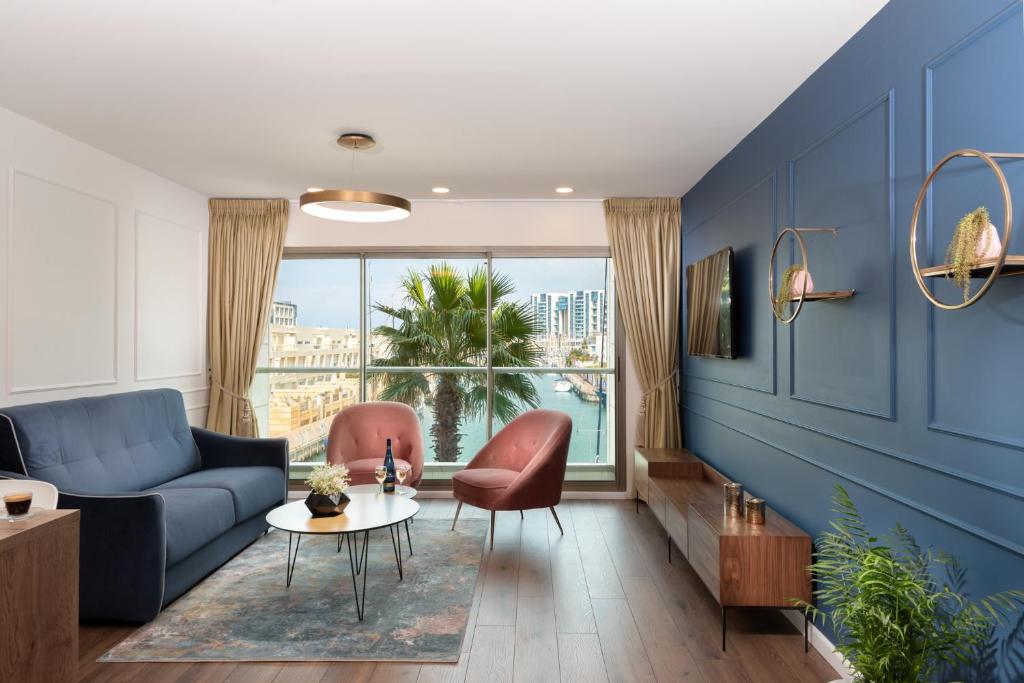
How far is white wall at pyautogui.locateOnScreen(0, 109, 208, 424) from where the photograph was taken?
331cm

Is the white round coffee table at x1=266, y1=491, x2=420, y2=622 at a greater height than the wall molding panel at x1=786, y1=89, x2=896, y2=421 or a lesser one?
lesser

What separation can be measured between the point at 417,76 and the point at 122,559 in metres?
2.57

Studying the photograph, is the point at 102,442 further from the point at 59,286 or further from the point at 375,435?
the point at 375,435

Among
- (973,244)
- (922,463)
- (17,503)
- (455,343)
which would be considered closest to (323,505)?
(17,503)

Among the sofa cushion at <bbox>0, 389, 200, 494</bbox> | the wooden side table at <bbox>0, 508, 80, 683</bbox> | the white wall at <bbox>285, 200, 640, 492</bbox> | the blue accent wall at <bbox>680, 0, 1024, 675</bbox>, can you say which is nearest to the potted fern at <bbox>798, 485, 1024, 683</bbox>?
the blue accent wall at <bbox>680, 0, 1024, 675</bbox>

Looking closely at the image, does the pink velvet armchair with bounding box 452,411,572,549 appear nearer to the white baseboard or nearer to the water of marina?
the water of marina

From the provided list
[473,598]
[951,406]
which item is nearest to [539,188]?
[473,598]

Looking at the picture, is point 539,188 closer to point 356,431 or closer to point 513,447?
point 513,447

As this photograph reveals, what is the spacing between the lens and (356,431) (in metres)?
4.79

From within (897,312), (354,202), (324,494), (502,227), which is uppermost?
(502,227)

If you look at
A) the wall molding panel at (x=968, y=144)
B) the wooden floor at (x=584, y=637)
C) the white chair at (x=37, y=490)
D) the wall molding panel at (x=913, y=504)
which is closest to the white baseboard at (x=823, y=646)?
the wooden floor at (x=584, y=637)

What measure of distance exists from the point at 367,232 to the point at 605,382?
7.84 ft

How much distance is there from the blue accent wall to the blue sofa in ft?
9.70

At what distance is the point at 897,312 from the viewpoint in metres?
2.16
